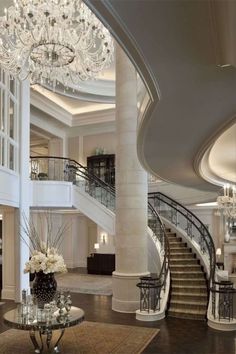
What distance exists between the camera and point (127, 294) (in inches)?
361

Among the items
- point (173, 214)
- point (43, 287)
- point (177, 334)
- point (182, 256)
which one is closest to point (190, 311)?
point (177, 334)

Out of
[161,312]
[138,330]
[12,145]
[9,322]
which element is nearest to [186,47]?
[9,322]

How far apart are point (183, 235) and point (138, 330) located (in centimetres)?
511

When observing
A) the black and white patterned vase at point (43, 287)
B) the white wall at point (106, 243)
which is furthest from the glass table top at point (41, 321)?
the white wall at point (106, 243)

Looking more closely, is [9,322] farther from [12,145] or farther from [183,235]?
[183,235]

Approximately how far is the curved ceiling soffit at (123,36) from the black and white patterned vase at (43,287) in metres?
4.00

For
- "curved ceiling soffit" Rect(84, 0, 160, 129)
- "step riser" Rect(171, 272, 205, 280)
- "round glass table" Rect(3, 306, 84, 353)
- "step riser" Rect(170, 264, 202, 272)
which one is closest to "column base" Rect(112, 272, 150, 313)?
"step riser" Rect(171, 272, 205, 280)

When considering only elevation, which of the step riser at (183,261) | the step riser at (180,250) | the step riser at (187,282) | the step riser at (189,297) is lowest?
the step riser at (189,297)

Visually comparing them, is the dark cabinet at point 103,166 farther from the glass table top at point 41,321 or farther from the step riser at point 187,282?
the glass table top at point 41,321

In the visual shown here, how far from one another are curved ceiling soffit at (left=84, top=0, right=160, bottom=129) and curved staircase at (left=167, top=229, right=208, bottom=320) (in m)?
6.98

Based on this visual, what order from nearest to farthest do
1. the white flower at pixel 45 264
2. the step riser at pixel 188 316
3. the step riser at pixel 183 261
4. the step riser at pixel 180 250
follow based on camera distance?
the white flower at pixel 45 264, the step riser at pixel 188 316, the step riser at pixel 183 261, the step riser at pixel 180 250

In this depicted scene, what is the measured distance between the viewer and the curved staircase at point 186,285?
8923 millimetres

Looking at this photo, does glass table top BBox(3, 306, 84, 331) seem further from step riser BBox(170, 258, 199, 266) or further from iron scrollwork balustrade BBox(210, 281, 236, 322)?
step riser BBox(170, 258, 199, 266)

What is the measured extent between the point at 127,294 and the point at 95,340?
2.50 metres
